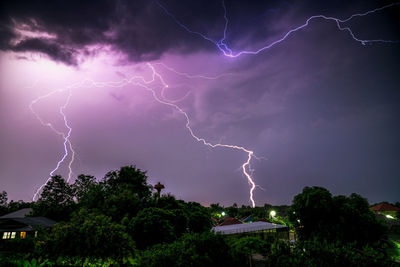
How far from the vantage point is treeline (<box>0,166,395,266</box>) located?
486cm

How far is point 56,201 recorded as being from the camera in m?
38.5

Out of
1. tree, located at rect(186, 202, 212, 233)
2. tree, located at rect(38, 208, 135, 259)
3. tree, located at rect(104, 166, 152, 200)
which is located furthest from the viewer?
tree, located at rect(104, 166, 152, 200)

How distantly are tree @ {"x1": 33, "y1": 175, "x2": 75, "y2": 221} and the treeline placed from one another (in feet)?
80.8

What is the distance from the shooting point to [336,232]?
34.0 feet

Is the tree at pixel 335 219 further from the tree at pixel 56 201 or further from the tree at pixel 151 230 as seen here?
the tree at pixel 56 201

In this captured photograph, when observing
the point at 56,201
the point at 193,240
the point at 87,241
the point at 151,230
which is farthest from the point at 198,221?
the point at 56,201

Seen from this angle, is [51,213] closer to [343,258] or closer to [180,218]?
[180,218]

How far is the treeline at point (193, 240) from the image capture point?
4.86m

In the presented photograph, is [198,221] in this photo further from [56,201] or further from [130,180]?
[56,201]

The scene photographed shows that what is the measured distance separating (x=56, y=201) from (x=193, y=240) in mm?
44906

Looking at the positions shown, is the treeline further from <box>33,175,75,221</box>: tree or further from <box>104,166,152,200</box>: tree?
<box>33,175,75,221</box>: tree

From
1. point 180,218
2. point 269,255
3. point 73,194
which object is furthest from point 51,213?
point 269,255

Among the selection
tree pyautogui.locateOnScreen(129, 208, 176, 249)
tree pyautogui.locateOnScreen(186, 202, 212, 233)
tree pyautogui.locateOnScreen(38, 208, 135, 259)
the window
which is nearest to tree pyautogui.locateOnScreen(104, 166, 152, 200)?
the window

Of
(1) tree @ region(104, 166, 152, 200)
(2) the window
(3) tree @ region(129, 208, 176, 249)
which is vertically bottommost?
(2) the window
